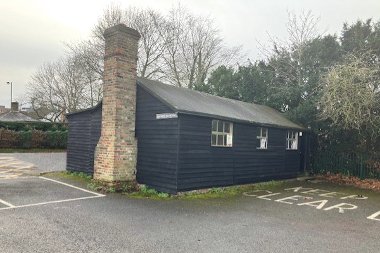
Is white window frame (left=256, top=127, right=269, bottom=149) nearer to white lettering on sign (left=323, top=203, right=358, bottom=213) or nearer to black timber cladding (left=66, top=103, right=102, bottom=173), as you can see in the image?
white lettering on sign (left=323, top=203, right=358, bottom=213)

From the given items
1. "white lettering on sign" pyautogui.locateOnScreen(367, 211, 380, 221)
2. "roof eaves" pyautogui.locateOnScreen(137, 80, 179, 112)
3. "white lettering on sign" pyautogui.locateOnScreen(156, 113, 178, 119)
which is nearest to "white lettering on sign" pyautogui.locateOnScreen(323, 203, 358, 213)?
"white lettering on sign" pyautogui.locateOnScreen(367, 211, 380, 221)

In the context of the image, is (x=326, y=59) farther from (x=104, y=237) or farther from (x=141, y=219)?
(x=104, y=237)

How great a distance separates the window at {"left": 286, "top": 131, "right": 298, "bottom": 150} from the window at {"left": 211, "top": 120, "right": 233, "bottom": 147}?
16.9ft

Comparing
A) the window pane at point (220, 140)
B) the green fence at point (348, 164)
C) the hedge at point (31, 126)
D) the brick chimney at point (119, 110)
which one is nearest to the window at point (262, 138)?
the window pane at point (220, 140)

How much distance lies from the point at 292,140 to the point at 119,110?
9853mm

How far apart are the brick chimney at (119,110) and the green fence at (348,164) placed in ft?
37.8

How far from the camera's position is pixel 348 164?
18.0 meters

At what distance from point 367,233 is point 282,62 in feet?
58.1

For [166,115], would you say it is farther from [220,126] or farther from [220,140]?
[220,140]

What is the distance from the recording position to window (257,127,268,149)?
49.2 ft

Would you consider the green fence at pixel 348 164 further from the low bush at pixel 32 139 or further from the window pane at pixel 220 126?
the low bush at pixel 32 139

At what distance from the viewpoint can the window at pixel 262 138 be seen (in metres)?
15.0

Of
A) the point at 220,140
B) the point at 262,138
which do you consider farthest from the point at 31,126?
the point at 220,140

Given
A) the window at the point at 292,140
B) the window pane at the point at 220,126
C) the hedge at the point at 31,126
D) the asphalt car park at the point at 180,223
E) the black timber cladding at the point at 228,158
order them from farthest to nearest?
the hedge at the point at 31,126 → the window at the point at 292,140 → the window pane at the point at 220,126 → the black timber cladding at the point at 228,158 → the asphalt car park at the point at 180,223
